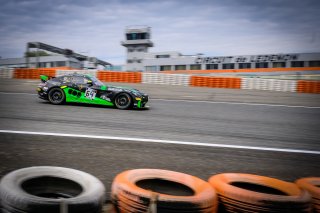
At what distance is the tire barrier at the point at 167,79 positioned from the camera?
22.8 m

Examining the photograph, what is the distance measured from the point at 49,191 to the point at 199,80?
2032 centimetres

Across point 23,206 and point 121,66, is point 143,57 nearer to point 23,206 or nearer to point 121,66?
point 121,66

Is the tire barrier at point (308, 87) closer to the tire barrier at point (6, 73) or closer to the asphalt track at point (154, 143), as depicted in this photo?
the asphalt track at point (154, 143)

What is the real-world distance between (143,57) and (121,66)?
5.66 metres

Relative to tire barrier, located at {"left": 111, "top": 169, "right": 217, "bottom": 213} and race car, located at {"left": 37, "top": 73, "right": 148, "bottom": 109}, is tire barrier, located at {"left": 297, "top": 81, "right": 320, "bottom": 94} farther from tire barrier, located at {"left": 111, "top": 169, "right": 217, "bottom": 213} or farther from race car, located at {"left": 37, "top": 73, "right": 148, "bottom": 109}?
tire barrier, located at {"left": 111, "top": 169, "right": 217, "bottom": 213}

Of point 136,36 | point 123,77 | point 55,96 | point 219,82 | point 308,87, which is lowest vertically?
point 55,96

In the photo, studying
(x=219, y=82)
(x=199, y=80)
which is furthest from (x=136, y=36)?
(x=219, y=82)

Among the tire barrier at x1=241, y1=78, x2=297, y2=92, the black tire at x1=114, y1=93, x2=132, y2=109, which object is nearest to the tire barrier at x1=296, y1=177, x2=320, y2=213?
the black tire at x1=114, y1=93, x2=132, y2=109

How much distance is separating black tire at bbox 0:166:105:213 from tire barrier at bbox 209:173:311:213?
3.97 feet

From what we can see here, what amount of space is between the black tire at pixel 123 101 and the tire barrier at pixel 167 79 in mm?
13885

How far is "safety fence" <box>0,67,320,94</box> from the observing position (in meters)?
20.5

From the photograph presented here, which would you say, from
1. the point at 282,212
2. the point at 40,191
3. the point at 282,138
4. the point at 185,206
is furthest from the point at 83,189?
the point at 282,138

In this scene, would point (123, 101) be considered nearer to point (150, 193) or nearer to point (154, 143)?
point (154, 143)

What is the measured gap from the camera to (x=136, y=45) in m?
61.4
